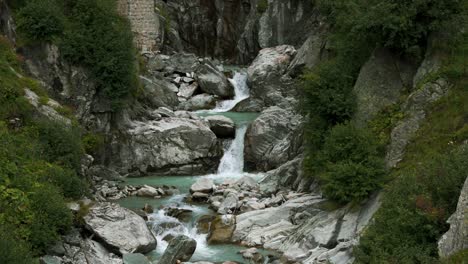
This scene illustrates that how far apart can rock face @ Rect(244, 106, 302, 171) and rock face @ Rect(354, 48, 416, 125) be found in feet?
20.5

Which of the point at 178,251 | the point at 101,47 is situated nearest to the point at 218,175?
the point at 101,47

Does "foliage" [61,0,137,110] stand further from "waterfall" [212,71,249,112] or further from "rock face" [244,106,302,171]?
"waterfall" [212,71,249,112]

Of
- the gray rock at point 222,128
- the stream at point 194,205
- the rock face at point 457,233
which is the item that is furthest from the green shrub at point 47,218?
the gray rock at point 222,128

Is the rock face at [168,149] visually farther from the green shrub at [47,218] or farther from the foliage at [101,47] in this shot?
the green shrub at [47,218]

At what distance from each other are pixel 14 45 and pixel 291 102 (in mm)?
15208

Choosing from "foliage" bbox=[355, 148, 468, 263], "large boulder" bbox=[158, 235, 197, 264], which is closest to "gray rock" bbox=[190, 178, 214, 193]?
"large boulder" bbox=[158, 235, 197, 264]

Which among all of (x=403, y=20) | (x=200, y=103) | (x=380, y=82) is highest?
(x=403, y=20)

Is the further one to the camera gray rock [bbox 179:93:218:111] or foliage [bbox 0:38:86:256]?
gray rock [bbox 179:93:218:111]

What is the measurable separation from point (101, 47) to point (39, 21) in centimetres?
290

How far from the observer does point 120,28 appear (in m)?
28.6

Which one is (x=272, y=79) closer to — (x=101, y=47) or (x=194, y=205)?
(x=101, y=47)

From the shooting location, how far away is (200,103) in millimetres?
36594

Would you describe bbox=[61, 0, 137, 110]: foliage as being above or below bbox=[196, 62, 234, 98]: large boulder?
above

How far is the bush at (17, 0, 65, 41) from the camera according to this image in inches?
1041
